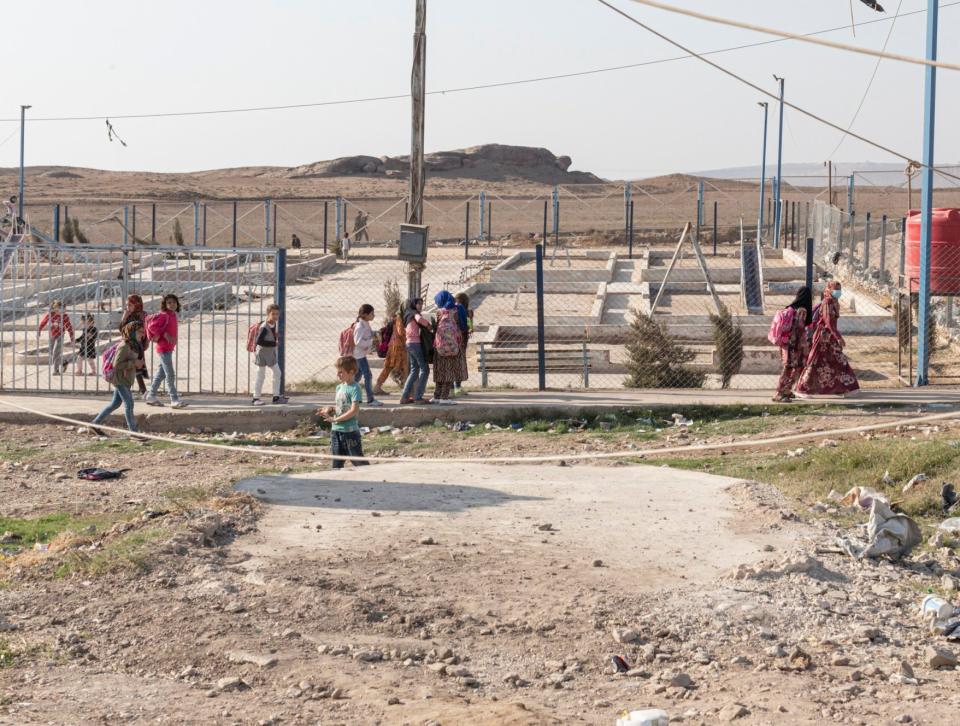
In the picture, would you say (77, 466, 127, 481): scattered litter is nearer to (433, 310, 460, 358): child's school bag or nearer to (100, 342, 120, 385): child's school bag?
(100, 342, 120, 385): child's school bag

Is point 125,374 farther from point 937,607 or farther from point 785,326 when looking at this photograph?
point 937,607

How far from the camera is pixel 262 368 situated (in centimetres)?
1434

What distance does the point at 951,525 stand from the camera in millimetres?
9164

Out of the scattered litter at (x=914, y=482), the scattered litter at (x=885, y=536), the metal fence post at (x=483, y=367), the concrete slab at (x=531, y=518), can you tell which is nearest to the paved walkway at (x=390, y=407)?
the metal fence post at (x=483, y=367)

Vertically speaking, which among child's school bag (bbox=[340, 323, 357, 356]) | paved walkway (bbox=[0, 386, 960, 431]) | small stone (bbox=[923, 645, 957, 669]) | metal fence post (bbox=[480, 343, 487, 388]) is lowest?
small stone (bbox=[923, 645, 957, 669])

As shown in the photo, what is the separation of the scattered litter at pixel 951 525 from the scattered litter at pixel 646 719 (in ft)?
12.7

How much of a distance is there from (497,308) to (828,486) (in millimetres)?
18697

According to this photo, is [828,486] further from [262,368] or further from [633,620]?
[262,368]

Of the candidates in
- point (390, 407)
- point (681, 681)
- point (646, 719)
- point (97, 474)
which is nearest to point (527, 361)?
point (390, 407)

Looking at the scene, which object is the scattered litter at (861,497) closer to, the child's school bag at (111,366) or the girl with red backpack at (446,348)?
the girl with red backpack at (446,348)

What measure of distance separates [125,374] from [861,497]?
688 centimetres

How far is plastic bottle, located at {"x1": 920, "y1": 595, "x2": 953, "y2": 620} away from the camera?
741 centimetres

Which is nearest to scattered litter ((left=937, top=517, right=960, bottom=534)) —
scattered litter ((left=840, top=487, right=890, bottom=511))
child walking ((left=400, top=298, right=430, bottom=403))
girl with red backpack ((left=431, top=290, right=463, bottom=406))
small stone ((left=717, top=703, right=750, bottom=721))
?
scattered litter ((left=840, top=487, right=890, bottom=511))

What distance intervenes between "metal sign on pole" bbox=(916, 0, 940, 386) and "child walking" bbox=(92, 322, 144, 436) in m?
9.06
